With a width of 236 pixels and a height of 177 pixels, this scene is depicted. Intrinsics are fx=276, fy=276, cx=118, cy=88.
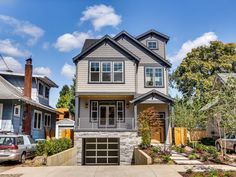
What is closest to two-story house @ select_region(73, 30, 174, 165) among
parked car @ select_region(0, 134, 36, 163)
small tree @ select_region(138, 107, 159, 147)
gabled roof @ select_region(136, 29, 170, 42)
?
small tree @ select_region(138, 107, 159, 147)

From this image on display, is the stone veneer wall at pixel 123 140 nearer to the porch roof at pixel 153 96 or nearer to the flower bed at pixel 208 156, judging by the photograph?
the porch roof at pixel 153 96

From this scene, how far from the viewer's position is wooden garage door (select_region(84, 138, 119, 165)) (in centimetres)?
2420

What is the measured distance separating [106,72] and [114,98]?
2578 mm

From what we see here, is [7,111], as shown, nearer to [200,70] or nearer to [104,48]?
[104,48]

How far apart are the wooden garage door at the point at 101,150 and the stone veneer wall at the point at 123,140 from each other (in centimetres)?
124

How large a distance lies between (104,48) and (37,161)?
42.7 ft

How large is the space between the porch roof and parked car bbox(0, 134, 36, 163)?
10.4m

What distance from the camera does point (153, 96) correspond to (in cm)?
2400

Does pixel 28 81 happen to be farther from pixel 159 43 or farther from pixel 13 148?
pixel 159 43

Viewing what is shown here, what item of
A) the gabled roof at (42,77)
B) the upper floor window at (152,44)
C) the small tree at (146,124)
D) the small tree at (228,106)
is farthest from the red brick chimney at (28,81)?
the small tree at (228,106)

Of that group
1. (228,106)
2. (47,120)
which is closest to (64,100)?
(47,120)

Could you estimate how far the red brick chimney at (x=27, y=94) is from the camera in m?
23.1

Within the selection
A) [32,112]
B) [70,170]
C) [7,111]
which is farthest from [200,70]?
[70,170]

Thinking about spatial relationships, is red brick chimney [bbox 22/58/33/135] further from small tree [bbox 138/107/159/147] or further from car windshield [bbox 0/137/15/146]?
small tree [bbox 138/107/159/147]
